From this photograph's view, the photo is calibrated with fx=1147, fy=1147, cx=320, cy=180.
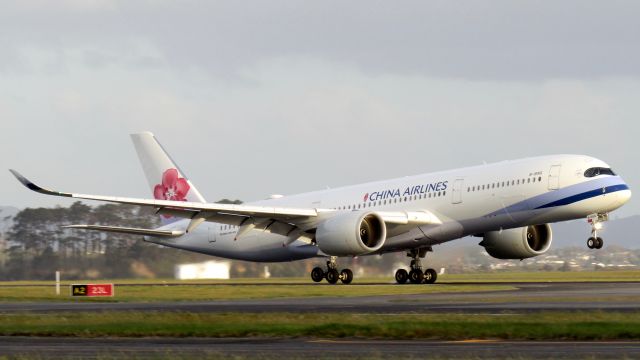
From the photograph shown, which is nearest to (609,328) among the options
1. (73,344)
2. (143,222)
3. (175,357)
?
(175,357)

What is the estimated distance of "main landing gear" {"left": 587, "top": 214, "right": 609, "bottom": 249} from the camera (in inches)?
1925

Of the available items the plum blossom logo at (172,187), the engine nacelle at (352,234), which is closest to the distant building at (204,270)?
the plum blossom logo at (172,187)

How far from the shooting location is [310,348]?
69.0ft

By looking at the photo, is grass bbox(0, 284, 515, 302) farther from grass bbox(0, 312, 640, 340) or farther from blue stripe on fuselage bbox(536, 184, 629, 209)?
grass bbox(0, 312, 640, 340)

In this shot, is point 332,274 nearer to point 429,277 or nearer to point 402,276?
point 402,276

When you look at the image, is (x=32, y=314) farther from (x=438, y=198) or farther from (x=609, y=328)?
(x=438, y=198)

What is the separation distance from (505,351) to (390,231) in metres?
35.2

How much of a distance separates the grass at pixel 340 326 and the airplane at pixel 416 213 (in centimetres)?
1665

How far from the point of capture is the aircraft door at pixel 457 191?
52250 mm

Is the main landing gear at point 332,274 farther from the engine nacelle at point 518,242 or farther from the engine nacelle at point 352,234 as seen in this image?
the engine nacelle at point 518,242

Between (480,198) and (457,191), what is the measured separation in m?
1.51

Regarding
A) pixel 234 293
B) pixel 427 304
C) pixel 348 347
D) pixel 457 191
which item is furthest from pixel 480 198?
pixel 348 347

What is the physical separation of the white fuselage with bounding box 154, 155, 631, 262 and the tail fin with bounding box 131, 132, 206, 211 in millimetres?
7888

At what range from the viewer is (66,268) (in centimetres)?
7375
